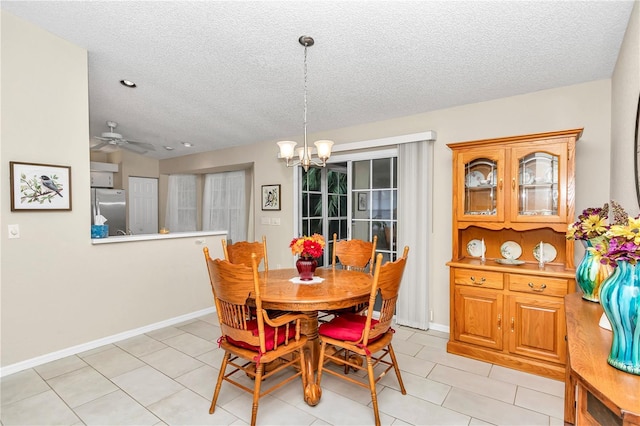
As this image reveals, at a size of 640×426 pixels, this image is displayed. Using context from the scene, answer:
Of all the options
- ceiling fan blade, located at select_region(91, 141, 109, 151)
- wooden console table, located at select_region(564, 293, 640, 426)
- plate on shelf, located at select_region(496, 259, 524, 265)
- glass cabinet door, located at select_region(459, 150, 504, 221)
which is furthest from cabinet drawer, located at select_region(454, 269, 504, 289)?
ceiling fan blade, located at select_region(91, 141, 109, 151)

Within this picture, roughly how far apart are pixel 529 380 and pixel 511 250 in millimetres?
1101

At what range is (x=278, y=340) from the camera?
6.82 feet

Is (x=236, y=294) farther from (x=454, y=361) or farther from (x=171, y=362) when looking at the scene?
(x=454, y=361)

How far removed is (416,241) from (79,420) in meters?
3.19

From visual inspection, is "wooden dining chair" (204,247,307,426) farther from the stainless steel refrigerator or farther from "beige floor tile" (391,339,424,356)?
the stainless steel refrigerator

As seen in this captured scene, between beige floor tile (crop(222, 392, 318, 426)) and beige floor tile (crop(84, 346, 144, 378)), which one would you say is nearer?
beige floor tile (crop(222, 392, 318, 426))

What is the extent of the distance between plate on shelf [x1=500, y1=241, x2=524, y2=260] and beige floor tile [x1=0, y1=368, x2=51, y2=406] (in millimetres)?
3954

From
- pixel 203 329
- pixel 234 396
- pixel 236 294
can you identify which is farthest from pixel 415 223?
pixel 203 329

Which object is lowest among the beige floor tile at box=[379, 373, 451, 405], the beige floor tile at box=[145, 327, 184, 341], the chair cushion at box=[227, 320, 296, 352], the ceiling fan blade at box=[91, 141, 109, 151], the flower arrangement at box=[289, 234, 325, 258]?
the beige floor tile at box=[145, 327, 184, 341]

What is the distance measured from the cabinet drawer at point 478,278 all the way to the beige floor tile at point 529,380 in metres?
0.68

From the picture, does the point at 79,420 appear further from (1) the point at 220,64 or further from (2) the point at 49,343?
(1) the point at 220,64

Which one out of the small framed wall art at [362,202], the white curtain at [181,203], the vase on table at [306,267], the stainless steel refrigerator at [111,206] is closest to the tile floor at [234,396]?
the vase on table at [306,267]

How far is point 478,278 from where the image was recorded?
2.88 m

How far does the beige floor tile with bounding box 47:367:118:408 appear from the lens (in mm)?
2301
